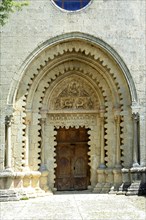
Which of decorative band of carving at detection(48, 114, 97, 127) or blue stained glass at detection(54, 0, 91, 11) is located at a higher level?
blue stained glass at detection(54, 0, 91, 11)

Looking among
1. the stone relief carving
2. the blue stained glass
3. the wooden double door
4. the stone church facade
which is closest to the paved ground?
the stone church facade

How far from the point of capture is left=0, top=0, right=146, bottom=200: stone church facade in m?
15.3

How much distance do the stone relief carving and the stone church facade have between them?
0.06m

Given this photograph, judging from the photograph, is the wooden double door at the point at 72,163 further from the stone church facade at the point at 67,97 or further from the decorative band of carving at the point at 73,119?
the decorative band of carving at the point at 73,119

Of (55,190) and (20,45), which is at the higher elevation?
(20,45)

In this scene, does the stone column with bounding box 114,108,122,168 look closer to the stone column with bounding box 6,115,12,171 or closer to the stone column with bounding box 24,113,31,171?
the stone column with bounding box 24,113,31,171

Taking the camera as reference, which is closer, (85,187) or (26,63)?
(26,63)

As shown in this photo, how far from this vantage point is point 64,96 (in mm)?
16906

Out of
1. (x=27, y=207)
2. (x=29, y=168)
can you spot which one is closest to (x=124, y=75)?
(x=29, y=168)

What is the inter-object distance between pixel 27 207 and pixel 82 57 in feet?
21.6

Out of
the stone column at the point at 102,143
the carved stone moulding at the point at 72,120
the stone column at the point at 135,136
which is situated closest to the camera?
the stone column at the point at 135,136

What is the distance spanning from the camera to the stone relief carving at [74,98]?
1688cm

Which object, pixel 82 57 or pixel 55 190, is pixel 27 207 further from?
pixel 82 57

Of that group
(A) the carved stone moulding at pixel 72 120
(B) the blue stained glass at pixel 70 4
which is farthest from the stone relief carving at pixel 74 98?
(B) the blue stained glass at pixel 70 4
